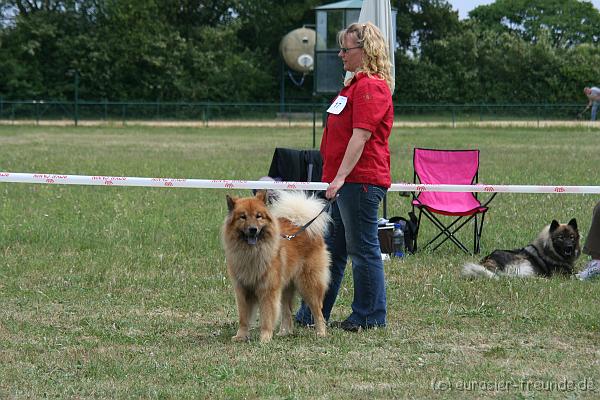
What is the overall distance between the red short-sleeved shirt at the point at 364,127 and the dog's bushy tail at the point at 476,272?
2.27 m

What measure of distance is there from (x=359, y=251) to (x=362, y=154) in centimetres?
67

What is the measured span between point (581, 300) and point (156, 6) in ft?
145

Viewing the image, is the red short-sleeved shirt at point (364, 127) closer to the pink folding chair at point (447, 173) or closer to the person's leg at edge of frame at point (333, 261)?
the person's leg at edge of frame at point (333, 261)

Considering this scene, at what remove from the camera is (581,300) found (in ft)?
23.0

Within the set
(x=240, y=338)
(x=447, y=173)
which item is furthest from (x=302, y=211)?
(x=447, y=173)

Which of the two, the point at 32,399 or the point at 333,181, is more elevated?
the point at 333,181

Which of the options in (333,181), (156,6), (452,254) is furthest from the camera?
(156,6)

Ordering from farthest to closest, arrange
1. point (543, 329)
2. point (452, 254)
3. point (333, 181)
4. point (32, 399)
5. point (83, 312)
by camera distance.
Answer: point (452, 254) → point (83, 312) → point (543, 329) → point (333, 181) → point (32, 399)

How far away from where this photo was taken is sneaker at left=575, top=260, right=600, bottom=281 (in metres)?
7.89

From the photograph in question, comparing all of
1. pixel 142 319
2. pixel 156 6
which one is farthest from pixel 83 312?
pixel 156 6

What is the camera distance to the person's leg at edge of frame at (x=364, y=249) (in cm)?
583

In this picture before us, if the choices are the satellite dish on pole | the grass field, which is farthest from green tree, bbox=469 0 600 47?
the grass field

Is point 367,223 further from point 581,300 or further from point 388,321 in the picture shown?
point 581,300

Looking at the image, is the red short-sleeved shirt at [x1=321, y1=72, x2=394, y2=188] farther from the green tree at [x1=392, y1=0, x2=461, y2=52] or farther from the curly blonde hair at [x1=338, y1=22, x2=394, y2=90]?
the green tree at [x1=392, y1=0, x2=461, y2=52]
